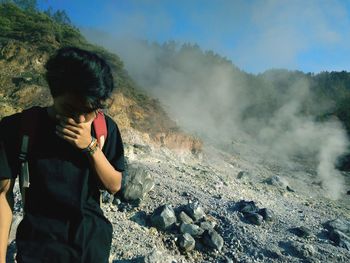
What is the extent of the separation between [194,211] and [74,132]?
443 cm

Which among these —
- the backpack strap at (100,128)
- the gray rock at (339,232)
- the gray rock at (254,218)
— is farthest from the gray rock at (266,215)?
the backpack strap at (100,128)

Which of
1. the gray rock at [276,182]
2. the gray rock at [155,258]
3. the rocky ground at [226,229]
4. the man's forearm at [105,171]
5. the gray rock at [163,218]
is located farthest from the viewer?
the gray rock at [276,182]

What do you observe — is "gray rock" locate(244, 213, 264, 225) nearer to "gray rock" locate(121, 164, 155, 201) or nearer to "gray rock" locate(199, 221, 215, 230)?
"gray rock" locate(199, 221, 215, 230)

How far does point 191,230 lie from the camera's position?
4.95m

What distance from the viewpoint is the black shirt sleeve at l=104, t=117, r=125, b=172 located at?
150 cm

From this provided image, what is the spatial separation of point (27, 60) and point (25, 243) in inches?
495

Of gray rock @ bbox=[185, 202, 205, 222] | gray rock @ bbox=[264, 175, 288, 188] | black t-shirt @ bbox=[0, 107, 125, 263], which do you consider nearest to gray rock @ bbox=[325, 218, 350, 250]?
gray rock @ bbox=[185, 202, 205, 222]

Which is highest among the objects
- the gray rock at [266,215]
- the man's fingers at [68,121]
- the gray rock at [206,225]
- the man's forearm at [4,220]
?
the man's fingers at [68,121]

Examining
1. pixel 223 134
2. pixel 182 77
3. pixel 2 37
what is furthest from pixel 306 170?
pixel 182 77

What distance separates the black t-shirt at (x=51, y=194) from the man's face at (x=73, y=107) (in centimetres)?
9

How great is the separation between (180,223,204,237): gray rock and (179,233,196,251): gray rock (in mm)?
144

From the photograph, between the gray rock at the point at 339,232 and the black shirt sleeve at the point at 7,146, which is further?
the gray rock at the point at 339,232

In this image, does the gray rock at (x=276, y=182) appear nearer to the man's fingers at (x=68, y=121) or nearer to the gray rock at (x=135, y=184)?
the gray rock at (x=135, y=184)

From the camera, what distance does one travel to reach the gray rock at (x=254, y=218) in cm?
588
